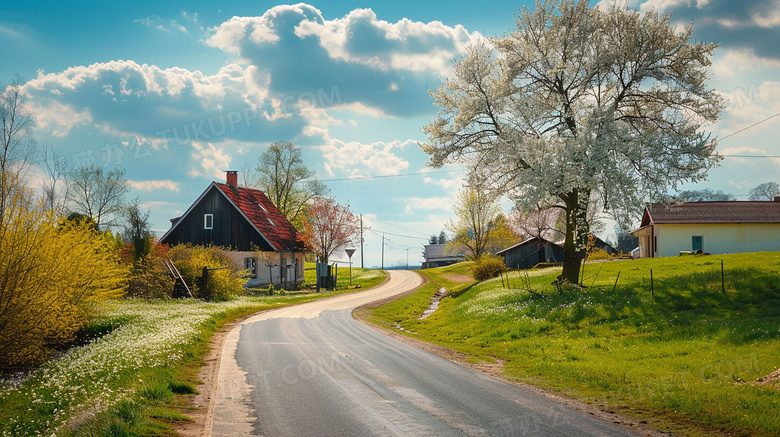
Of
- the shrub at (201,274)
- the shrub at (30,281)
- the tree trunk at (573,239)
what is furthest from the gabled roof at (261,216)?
the shrub at (30,281)

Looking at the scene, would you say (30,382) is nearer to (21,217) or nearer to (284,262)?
(21,217)

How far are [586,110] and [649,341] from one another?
14.7 meters

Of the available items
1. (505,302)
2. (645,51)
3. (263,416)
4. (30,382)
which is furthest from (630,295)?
(30,382)

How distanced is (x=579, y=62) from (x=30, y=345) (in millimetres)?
27374

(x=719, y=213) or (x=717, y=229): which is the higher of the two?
(x=719, y=213)

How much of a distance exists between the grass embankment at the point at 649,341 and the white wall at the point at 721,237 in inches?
817

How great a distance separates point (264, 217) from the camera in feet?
171

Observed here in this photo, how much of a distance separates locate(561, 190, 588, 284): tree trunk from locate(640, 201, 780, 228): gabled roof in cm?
2432

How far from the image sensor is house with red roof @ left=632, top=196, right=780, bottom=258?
48062 millimetres

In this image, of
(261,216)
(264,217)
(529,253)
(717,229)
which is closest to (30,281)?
(261,216)

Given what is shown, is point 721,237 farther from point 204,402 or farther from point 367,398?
point 204,402

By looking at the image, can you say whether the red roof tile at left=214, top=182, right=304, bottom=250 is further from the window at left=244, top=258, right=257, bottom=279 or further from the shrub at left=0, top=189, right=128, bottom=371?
the shrub at left=0, top=189, right=128, bottom=371

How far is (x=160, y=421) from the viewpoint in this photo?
884cm

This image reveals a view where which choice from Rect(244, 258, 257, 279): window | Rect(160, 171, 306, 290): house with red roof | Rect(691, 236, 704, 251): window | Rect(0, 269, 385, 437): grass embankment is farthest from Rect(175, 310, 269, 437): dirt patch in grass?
Rect(691, 236, 704, 251): window
